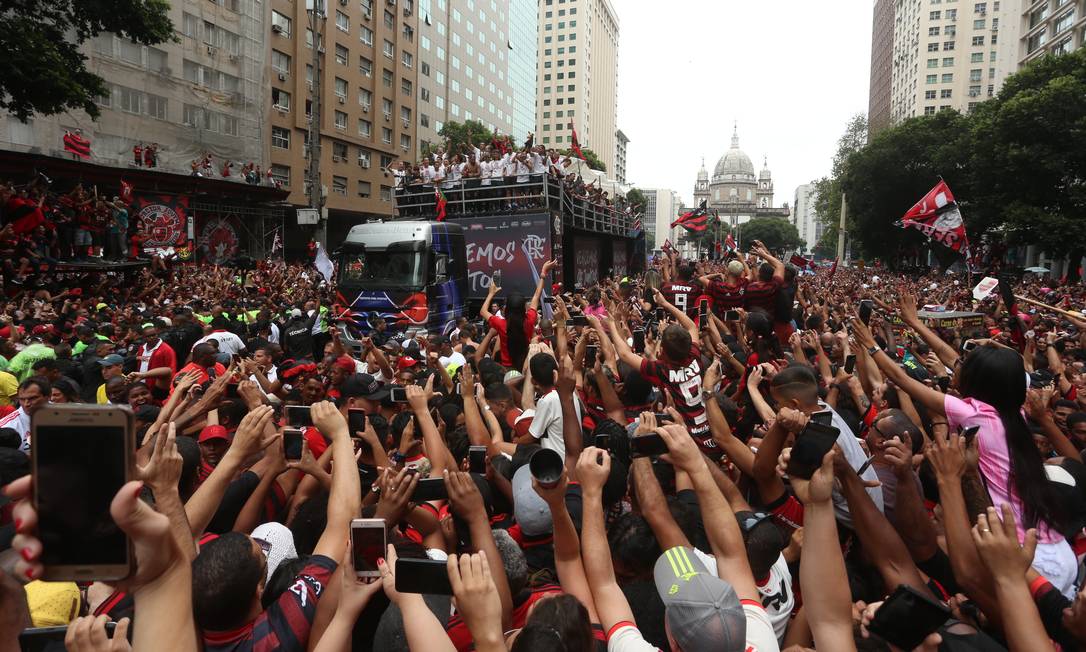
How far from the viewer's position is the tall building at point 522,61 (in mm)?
75250

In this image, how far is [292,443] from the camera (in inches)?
119

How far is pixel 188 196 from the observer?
25.1m

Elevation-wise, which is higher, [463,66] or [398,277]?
[463,66]

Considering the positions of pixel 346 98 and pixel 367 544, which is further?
pixel 346 98

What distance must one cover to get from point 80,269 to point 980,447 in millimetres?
19279

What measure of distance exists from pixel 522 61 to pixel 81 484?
8437 cm

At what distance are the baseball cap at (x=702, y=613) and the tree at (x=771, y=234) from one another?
108 metres

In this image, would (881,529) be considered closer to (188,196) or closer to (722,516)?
(722,516)

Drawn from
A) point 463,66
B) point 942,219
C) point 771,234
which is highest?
point 463,66

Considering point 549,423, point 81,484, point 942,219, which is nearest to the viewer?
point 81,484

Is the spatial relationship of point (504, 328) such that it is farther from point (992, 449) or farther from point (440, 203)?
point (440, 203)

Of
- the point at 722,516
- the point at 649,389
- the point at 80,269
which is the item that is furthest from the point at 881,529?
the point at 80,269

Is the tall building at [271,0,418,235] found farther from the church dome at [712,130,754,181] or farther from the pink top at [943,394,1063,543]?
the church dome at [712,130,754,181]

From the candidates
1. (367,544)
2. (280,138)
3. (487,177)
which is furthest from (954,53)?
(367,544)
